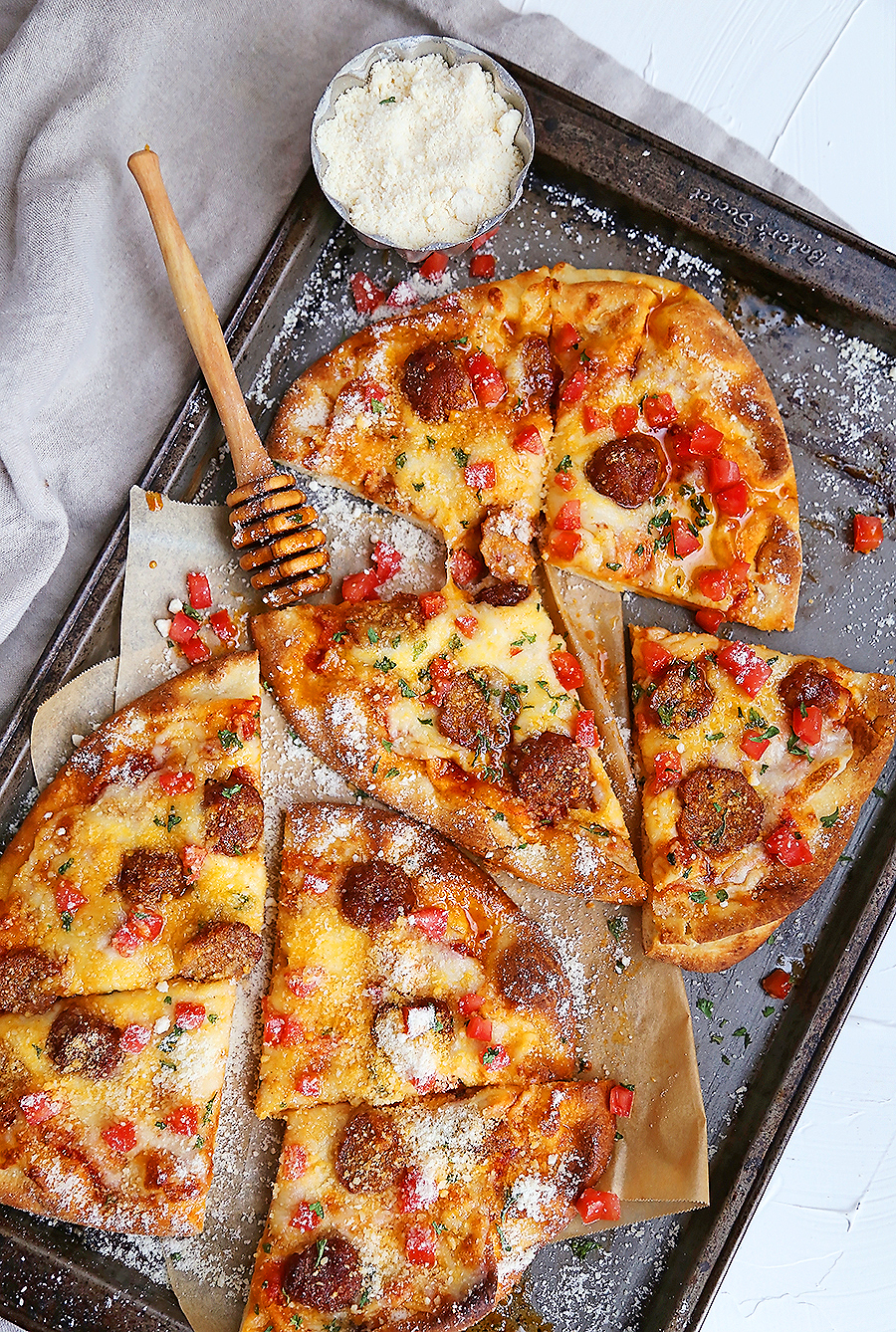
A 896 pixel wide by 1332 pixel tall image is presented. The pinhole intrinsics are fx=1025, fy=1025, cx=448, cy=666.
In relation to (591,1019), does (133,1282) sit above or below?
below

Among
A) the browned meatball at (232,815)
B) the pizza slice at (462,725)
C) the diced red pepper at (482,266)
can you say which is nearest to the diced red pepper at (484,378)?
the diced red pepper at (482,266)

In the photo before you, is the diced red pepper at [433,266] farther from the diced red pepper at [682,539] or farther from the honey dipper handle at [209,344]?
the diced red pepper at [682,539]

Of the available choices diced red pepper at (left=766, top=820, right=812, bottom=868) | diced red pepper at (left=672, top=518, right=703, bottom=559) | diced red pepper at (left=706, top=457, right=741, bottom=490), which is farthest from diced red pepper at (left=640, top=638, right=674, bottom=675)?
diced red pepper at (left=766, top=820, right=812, bottom=868)

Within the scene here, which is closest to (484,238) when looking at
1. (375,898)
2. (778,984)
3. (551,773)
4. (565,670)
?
(565,670)

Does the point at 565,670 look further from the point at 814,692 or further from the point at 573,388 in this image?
the point at 573,388

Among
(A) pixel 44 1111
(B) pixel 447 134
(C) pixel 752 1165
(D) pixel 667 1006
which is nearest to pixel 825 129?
(B) pixel 447 134

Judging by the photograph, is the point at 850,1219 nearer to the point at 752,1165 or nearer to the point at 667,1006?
the point at 752,1165

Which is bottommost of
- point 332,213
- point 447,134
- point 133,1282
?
point 133,1282
